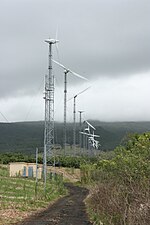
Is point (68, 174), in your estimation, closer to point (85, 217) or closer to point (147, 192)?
point (85, 217)

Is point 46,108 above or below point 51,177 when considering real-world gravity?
above

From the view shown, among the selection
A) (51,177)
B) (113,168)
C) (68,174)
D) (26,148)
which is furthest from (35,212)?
(26,148)

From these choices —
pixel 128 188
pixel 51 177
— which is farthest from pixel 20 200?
pixel 51 177

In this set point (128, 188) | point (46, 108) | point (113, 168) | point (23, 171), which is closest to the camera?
→ point (128, 188)

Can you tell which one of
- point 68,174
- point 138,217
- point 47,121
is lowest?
point 68,174

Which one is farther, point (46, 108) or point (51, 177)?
point (51, 177)

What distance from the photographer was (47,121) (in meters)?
46.5

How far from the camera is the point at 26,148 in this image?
14962 cm

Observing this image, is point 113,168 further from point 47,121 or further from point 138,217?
point 47,121

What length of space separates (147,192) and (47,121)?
33530 mm

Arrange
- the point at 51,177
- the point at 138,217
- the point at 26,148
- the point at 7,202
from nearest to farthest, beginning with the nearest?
1. the point at 138,217
2. the point at 7,202
3. the point at 51,177
4. the point at 26,148

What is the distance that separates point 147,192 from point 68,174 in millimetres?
79503

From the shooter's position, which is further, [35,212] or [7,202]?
[7,202]

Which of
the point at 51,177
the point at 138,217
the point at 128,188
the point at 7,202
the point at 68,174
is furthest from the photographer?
the point at 68,174
